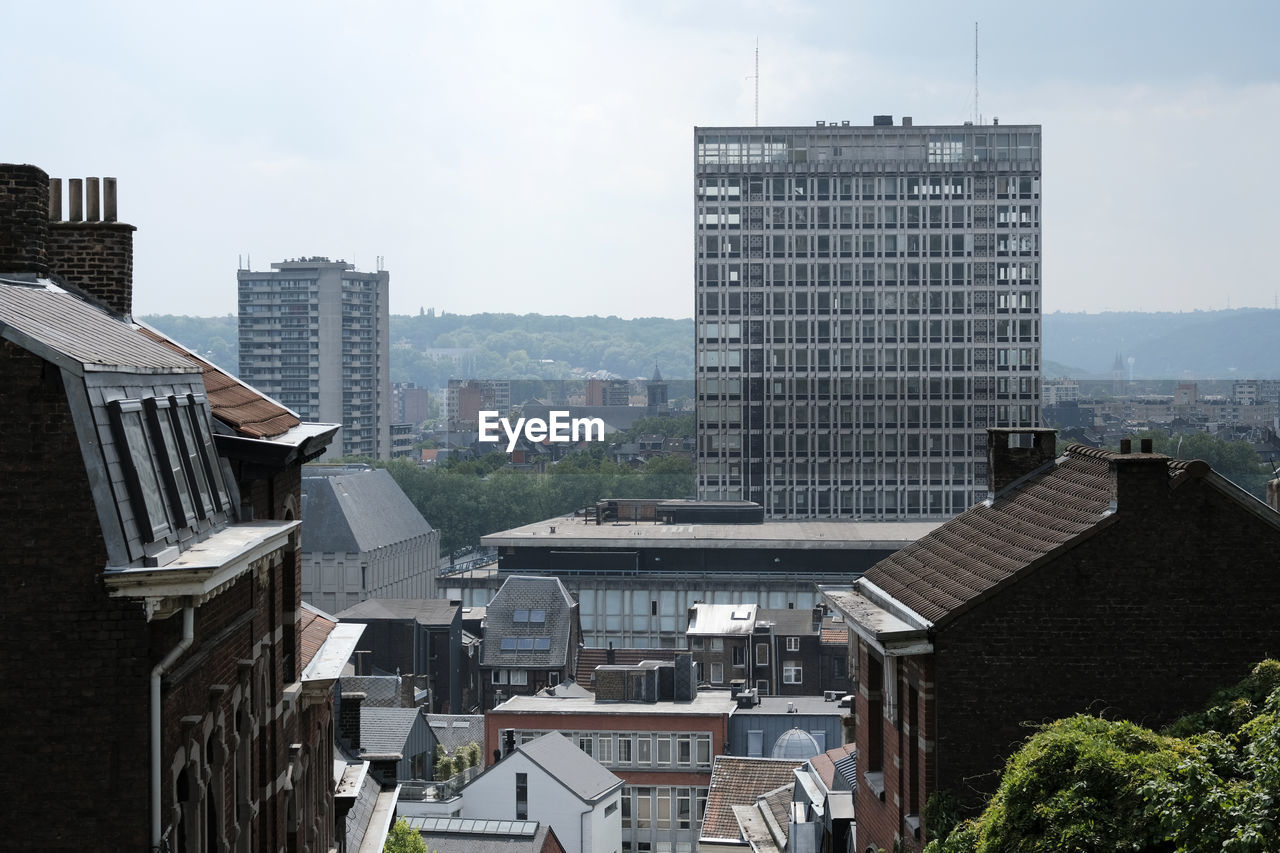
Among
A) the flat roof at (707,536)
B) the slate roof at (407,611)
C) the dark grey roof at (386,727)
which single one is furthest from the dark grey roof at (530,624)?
the dark grey roof at (386,727)

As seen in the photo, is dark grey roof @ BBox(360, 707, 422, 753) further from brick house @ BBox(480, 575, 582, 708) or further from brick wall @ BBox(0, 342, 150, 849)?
brick wall @ BBox(0, 342, 150, 849)

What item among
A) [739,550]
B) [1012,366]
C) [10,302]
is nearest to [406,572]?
[739,550]

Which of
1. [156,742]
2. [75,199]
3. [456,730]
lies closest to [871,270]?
[456,730]

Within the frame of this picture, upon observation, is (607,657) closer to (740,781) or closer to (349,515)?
(349,515)

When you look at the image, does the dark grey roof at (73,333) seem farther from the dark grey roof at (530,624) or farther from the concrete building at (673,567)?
the concrete building at (673,567)

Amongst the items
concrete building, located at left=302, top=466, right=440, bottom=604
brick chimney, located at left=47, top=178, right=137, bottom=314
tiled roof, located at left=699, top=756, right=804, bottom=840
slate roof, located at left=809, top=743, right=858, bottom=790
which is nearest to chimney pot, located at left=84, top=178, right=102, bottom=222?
brick chimney, located at left=47, top=178, right=137, bottom=314

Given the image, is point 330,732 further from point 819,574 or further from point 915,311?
point 915,311
